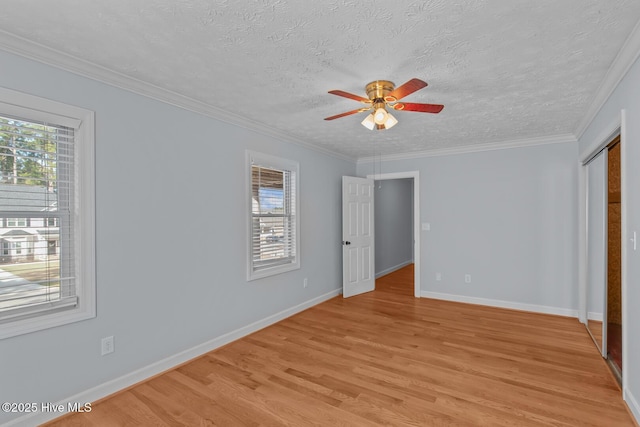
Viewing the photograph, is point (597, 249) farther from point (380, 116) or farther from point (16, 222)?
point (16, 222)

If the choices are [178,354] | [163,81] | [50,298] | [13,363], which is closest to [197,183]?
[163,81]

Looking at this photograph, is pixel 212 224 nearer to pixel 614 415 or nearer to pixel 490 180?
pixel 614 415

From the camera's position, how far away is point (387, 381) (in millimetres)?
2484

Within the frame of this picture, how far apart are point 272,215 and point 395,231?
4314 mm

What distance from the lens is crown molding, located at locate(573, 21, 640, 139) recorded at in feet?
5.94

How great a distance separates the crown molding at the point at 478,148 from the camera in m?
4.05

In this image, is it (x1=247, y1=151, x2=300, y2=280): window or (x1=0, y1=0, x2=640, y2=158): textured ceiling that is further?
(x1=247, y1=151, x2=300, y2=280): window

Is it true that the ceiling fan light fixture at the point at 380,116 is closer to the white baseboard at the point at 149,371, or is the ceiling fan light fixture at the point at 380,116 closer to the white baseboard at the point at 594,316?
the white baseboard at the point at 149,371

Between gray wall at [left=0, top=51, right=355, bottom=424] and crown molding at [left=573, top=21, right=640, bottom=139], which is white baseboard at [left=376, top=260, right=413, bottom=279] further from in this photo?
crown molding at [left=573, top=21, right=640, bottom=139]

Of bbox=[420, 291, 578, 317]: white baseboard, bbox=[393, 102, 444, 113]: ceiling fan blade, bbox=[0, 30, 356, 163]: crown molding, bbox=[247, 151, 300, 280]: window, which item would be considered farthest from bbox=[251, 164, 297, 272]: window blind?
bbox=[420, 291, 578, 317]: white baseboard

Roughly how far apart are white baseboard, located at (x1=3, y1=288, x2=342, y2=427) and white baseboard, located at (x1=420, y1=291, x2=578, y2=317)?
2.48m

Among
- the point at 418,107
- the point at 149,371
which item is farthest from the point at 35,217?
the point at 418,107

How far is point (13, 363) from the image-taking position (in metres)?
1.89

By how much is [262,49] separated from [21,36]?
1420mm
